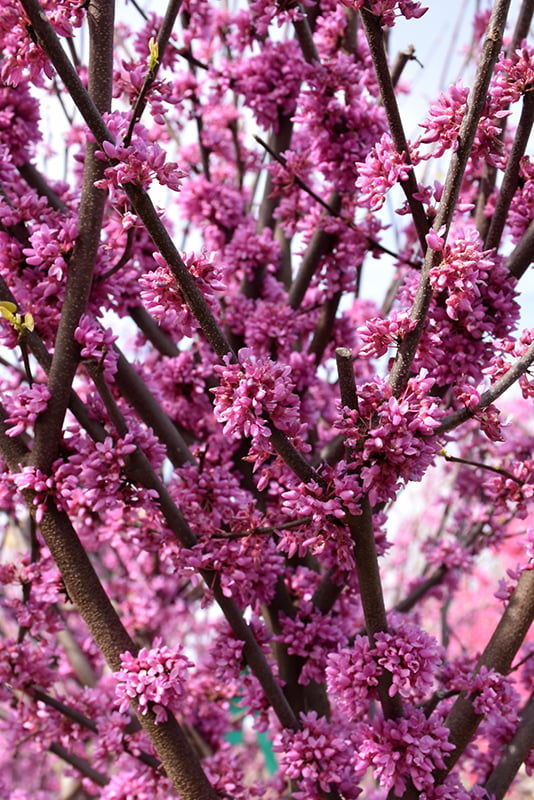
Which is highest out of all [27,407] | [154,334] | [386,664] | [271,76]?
[271,76]

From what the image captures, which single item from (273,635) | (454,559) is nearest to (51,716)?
(273,635)

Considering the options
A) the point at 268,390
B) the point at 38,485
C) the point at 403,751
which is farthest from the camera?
the point at 38,485

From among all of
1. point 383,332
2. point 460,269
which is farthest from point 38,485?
point 460,269

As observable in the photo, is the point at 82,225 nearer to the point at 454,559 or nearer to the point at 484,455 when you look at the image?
the point at 454,559

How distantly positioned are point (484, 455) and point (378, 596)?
9.60 ft

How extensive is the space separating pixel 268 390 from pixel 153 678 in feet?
3.21

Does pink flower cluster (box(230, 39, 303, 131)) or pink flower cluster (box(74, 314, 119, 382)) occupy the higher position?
pink flower cluster (box(230, 39, 303, 131))

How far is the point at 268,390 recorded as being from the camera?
5.57 feet

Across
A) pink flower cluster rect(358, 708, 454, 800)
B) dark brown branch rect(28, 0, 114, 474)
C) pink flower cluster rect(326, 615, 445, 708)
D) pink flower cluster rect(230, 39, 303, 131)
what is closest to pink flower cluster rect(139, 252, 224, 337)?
dark brown branch rect(28, 0, 114, 474)

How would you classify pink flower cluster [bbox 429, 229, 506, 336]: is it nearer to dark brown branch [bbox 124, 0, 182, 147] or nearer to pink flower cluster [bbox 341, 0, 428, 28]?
pink flower cluster [bbox 341, 0, 428, 28]

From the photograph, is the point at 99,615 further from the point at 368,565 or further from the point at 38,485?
the point at 368,565

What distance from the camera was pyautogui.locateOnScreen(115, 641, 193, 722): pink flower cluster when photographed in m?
2.14

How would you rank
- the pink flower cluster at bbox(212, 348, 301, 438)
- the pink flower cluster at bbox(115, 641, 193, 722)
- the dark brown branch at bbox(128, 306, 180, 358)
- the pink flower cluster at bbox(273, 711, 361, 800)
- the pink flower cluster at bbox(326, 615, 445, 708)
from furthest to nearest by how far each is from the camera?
the dark brown branch at bbox(128, 306, 180, 358) < the pink flower cluster at bbox(273, 711, 361, 800) < the pink flower cluster at bbox(115, 641, 193, 722) < the pink flower cluster at bbox(326, 615, 445, 708) < the pink flower cluster at bbox(212, 348, 301, 438)

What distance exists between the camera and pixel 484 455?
186 inches
